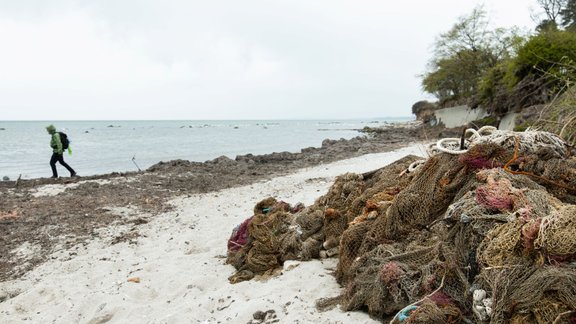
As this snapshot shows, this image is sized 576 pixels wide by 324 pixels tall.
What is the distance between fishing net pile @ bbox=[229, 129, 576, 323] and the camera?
2.88 m

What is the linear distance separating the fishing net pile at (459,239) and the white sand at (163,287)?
1.05 feet

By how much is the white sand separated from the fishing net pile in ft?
1.05

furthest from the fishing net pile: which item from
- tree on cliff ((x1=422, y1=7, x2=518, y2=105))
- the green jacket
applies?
tree on cliff ((x1=422, y1=7, x2=518, y2=105))

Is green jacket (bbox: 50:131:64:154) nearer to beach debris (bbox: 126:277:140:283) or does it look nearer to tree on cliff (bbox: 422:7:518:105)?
beach debris (bbox: 126:277:140:283)

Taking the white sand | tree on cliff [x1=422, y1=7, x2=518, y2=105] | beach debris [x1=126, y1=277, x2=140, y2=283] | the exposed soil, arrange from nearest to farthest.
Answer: the white sand, beach debris [x1=126, y1=277, x2=140, y2=283], the exposed soil, tree on cliff [x1=422, y1=7, x2=518, y2=105]

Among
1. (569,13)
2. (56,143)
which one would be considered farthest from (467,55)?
(56,143)

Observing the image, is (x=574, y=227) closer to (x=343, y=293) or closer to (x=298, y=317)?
(x=343, y=293)

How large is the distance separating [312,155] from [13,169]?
1637 centimetres

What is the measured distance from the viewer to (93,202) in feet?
35.3

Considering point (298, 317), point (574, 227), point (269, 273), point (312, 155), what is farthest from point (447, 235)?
point (312, 155)

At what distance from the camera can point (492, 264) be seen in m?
3.10

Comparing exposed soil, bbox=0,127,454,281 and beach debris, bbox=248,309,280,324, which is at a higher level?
beach debris, bbox=248,309,280,324

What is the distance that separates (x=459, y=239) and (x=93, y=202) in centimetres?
959

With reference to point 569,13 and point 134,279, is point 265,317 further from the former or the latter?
point 569,13
